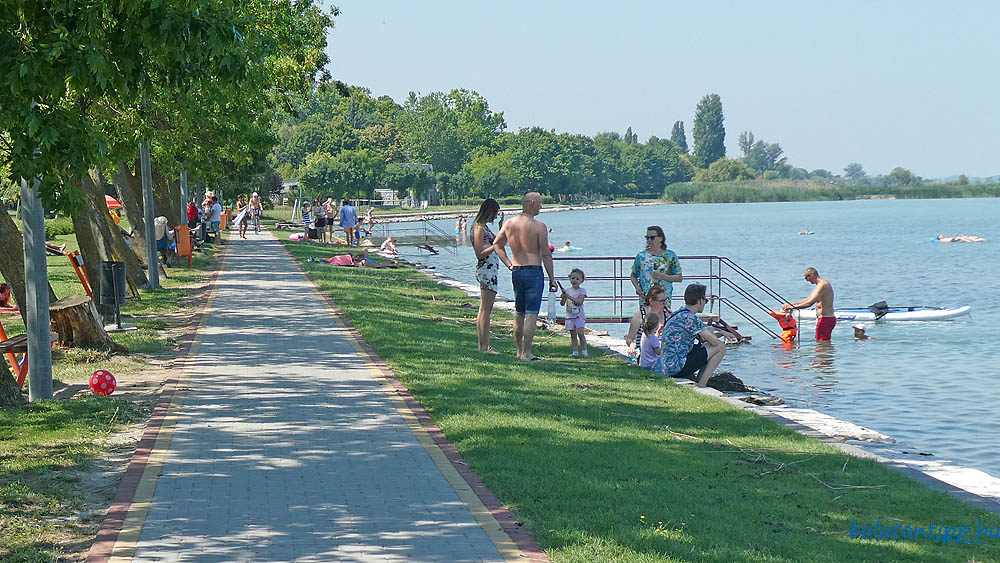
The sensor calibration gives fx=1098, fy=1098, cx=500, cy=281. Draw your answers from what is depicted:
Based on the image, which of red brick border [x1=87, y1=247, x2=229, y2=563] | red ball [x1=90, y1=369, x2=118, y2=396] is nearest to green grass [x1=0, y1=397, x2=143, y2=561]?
red brick border [x1=87, y1=247, x2=229, y2=563]

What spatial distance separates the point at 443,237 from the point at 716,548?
2061 inches

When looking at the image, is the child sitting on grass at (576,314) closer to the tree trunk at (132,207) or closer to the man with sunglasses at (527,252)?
the man with sunglasses at (527,252)

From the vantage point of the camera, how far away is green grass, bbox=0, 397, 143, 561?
20.0 ft

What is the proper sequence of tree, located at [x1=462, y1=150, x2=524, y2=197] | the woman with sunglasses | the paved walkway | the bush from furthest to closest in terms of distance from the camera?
tree, located at [x1=462, y1=150, x2=524, y2=197] < the bush < the woman with sunglasses < the paved walkway

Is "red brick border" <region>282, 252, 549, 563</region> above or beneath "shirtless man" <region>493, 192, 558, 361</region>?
beneath

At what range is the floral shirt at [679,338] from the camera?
13.1m

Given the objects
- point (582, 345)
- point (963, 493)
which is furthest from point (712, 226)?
point (963, 493)

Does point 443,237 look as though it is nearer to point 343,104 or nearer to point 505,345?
point 505,345

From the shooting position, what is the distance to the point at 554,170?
549 ft

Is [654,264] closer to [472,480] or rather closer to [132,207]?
[472,480]

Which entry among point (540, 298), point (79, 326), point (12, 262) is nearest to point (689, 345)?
point (540, 298)

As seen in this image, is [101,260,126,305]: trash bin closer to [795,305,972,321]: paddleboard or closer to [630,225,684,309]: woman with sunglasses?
[630,225,684,309]: woman with sunglasses

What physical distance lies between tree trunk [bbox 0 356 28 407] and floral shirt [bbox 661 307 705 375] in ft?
23.5

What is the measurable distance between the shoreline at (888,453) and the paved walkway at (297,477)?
3.61 meters
